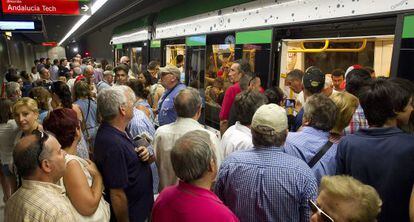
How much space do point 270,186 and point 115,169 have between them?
0.99 m

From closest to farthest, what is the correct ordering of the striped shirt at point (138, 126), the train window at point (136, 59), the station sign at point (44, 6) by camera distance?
the striped shirt at point (138, 126), the station sign at point (44, 6), the train window at point (136, 59)

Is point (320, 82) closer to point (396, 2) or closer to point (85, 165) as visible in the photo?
point (396, 2)

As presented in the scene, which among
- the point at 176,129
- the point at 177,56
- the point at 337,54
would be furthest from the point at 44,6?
the point at 337,54

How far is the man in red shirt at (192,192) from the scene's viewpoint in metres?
1.50

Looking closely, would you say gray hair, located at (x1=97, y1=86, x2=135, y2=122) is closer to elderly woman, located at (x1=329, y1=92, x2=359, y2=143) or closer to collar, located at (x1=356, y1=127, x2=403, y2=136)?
elderly woman, located at (x1=329, y1=92, x2=359, y2=143)

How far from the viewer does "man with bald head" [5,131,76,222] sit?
1603mm

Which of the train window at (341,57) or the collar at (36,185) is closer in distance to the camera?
the collar at (36,185)

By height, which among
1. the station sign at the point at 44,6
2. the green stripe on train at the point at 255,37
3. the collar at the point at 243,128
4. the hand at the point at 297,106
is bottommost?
the hand at the point at 297,106

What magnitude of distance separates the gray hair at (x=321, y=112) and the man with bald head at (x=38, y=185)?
1526mm

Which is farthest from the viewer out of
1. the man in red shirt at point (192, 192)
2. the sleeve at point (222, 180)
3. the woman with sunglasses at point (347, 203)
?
the sleeve at point (222, 180)

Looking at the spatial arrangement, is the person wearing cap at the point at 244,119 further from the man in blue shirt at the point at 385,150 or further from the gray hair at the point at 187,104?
the man in blue shirt at the point at 385,150

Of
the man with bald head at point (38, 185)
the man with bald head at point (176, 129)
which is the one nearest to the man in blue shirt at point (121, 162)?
the man with bald head at point (176, 129)

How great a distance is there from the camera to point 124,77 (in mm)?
5309

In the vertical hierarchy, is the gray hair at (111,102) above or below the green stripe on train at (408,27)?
below
